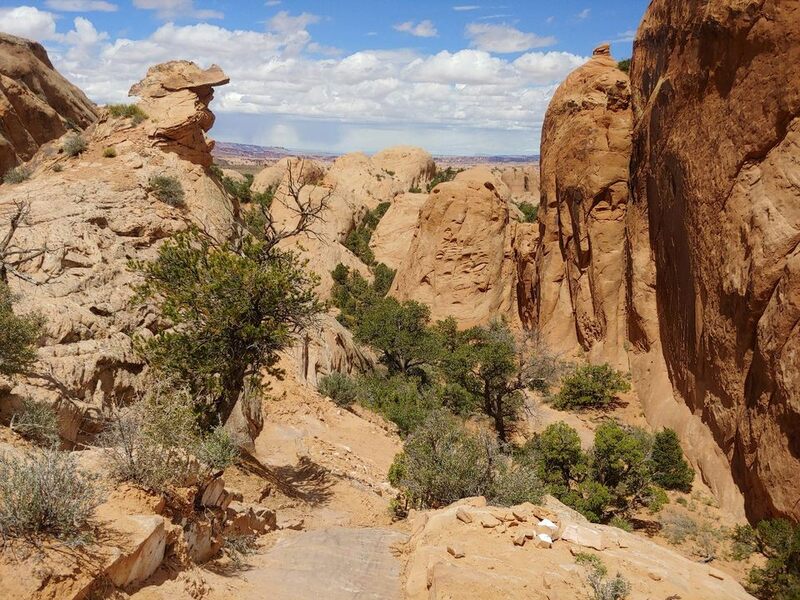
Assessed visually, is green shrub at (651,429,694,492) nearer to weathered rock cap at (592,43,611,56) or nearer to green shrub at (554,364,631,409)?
green shrub at (554,364,631,409)

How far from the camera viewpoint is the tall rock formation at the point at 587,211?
906 inches

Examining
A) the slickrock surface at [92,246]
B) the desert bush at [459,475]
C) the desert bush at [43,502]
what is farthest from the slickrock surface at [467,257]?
the desert bush at [43,502]

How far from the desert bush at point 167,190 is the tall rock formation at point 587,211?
15.8 m

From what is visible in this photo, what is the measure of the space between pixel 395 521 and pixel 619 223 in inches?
644

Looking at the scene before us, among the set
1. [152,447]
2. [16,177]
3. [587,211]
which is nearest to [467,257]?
[587,211]

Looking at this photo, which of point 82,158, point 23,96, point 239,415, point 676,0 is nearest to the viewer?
point 239,415

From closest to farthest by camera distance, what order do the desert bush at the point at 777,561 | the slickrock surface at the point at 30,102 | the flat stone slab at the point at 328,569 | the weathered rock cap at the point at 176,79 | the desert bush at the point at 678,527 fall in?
the flat stone slab at the point at 328,569, the desert bush at the point at 777,561, the desert bush at the point at 678,527, the weathered rock cap at the point at 176,79, the slickrock surface at the point at 30,102

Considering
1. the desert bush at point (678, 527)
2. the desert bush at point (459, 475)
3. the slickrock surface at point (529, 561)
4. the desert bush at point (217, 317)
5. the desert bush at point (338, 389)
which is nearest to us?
the slickrock surface at point (529, 561)

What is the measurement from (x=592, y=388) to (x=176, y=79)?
64.8 ft

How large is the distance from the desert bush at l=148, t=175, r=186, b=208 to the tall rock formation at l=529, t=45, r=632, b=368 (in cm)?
1582

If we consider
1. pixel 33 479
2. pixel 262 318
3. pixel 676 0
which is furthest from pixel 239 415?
pixel 676 0

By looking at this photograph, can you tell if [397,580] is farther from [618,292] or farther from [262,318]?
[618,292]

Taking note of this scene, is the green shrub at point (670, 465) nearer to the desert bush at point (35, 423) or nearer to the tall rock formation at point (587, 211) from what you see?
the tall rock formation at point (587, 211)

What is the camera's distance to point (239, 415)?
46.9ft
